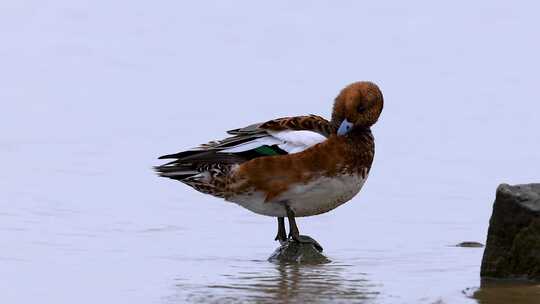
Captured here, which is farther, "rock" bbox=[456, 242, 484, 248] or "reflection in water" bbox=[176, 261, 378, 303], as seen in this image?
"rock" bbox=[456, 242, 484, 248]

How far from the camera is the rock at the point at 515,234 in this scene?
313 inches

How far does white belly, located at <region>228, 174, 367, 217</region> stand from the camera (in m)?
9.24

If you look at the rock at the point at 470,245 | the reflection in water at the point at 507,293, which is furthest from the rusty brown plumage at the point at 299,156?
the reflection in water at the point at 507,293

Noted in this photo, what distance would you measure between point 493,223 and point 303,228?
8.71 ft

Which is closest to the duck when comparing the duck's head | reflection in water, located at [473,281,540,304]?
the duck's head

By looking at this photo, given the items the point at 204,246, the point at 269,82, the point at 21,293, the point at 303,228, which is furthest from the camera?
the point at 269,82

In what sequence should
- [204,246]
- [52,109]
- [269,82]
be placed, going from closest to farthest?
1. [204,246]
2. [52,109]
3. [269,82]

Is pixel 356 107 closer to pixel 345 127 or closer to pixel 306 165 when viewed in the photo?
pixel 345 127

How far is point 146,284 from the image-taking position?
806 centimetres

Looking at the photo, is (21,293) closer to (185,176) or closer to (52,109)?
(185,176)

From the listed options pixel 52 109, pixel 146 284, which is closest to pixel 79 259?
pixel 146 284

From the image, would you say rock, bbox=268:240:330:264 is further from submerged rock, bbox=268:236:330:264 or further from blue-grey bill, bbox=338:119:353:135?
blue-grey bill, bbox=338:119:353:135

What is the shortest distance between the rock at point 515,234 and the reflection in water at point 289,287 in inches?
27.8

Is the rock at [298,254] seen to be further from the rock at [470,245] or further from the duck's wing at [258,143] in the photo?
the rock at [470,245]
